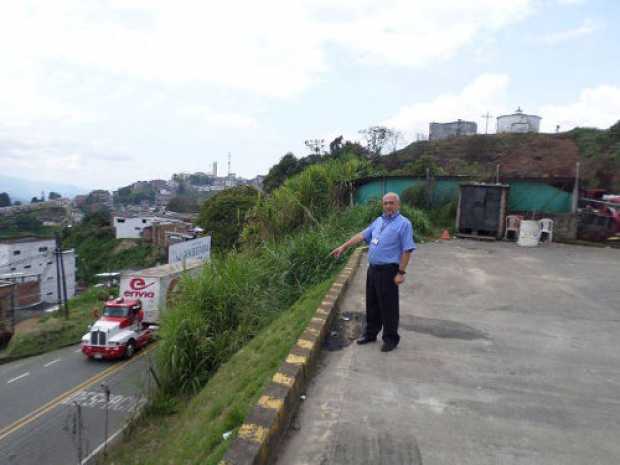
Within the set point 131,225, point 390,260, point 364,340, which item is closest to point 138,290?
point 364,340

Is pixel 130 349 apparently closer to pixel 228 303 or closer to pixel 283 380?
pixel 228 303

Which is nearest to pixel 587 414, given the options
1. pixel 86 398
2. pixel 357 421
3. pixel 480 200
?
pixel 357 421

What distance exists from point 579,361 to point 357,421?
2358 mm

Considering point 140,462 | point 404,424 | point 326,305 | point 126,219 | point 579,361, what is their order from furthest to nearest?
point 126,219 < point 140,462 < point 326,305 < point 579,361 < point 404,424

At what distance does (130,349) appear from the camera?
14.0 meters

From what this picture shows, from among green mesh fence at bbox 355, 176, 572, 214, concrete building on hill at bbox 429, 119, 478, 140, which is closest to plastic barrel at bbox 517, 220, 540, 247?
green mesh fence at bbox 355, 176, 572, 214

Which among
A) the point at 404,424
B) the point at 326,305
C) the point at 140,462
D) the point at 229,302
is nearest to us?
the point at 404,424

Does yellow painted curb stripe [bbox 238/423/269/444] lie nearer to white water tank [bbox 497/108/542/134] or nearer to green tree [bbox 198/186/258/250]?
green tree [bbox 198/186/258/250]

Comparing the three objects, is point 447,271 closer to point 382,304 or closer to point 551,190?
point 382,304

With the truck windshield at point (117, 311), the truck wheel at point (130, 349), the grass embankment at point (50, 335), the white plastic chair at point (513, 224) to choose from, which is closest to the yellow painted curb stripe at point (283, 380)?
the white plastic chair at point (513, 224)

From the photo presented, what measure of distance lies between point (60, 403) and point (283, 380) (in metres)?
10.5

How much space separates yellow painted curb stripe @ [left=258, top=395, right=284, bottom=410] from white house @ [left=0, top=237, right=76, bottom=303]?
105ft

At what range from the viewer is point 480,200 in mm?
11047

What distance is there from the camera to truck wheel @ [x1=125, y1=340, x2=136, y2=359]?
13.9m
